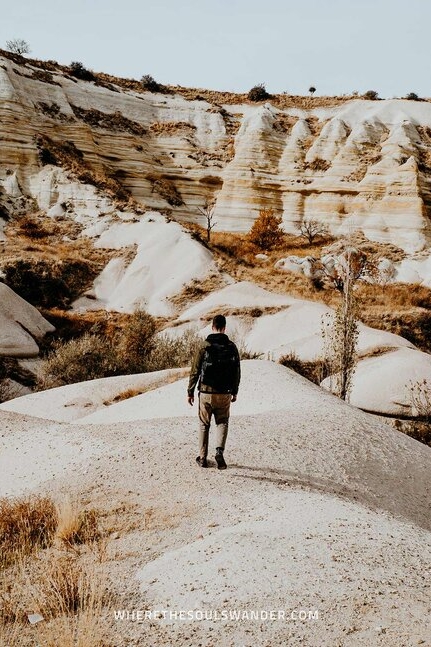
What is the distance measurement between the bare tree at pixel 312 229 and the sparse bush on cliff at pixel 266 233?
1.71 meters

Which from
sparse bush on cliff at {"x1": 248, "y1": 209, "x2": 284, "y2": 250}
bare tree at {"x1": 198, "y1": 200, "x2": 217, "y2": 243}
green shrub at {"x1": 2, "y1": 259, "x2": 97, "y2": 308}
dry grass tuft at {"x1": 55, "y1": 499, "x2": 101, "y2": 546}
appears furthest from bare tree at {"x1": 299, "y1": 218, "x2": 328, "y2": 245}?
dry grass tuft at {"x1": 55, "y1": 499, "x2": 101, "y2": 546}

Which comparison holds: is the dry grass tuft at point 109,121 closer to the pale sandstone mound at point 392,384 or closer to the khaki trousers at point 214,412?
the pale sandstone mound at point 392,384

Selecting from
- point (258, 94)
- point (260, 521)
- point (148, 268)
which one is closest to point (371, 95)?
point (258, 94)

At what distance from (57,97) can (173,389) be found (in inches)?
1292

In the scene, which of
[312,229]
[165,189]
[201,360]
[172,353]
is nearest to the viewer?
[201,360]

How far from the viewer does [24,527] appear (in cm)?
492

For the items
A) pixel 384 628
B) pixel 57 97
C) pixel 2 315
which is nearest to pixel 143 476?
pixel 384 628

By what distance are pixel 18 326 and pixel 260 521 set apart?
1783 cm

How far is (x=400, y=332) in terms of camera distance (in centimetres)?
2452

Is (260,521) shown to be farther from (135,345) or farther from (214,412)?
(135,345)

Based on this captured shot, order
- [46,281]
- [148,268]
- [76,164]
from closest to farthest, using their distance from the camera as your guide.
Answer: [46,281] → [148,268] → [76,164]

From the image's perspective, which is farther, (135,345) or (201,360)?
(135,345)

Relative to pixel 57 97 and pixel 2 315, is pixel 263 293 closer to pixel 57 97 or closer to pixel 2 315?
pixel 2 315

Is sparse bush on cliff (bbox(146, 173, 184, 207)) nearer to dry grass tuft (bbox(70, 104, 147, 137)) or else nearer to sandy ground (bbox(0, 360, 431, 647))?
dry grass tuft (bbox(70, 104, 147, 137))
